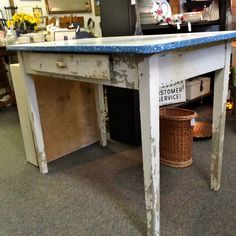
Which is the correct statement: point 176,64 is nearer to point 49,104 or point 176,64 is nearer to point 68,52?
point 68,52

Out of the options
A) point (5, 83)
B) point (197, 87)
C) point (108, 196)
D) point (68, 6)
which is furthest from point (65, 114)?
point (68, 6)

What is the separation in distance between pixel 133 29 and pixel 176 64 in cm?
97

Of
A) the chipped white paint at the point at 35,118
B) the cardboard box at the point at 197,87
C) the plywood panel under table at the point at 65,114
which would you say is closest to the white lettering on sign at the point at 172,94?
the cardboard box at the point at 197,87

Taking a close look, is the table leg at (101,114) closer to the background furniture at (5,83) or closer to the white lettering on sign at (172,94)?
the white lettering on sign at (172,94)

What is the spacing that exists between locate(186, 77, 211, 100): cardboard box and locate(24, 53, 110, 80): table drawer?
1645mm

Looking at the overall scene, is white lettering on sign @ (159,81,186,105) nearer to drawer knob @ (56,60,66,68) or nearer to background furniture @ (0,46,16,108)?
drawer knob @ (56,60,66,68)

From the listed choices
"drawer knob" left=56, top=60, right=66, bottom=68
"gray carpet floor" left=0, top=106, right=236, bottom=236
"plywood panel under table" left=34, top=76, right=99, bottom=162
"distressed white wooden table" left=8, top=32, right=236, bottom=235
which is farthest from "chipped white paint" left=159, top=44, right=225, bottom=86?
"plywood panel under table" left=34, top=76, right=99, bottom=162

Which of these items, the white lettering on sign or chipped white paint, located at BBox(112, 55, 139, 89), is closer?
chipped white paint, located at BBox(112, 55, 139, 89)

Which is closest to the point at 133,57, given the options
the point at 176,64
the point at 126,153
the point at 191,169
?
the point at 176,64

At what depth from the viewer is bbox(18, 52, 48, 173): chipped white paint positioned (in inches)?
59.3

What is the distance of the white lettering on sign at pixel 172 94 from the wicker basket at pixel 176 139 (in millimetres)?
520

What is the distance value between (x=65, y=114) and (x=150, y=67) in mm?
1158

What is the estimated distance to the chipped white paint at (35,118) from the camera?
1506mm

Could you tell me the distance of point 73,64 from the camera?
3.55ft
